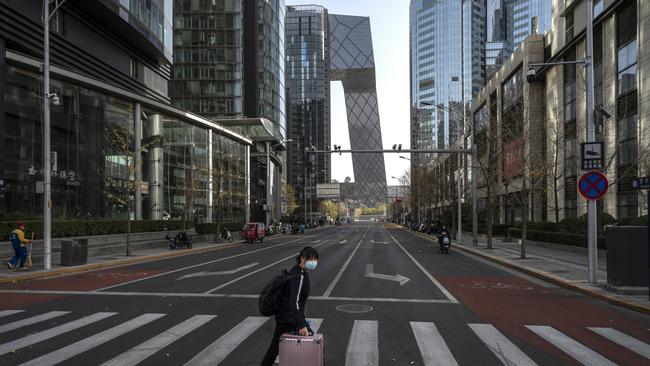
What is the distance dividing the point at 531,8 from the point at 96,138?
164 metres

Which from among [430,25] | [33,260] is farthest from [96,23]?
[430,25]

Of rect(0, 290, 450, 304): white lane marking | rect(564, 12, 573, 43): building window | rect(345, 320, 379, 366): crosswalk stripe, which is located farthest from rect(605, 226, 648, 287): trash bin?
rect(564, 12, 573, 43): building window

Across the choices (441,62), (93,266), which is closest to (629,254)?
(93,266)

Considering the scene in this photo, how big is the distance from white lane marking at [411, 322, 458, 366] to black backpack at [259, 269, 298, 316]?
254cm

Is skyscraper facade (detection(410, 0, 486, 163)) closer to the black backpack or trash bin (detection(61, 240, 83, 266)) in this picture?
trash bin (detection(61, 240, 83, 266))

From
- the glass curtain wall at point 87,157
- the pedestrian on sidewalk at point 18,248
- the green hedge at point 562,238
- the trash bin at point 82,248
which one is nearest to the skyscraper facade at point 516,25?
the glass curtain wall at point 87,157

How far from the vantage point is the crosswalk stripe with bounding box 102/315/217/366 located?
673 cm

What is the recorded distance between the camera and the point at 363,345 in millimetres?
7523

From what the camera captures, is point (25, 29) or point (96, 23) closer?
point (25, 29)

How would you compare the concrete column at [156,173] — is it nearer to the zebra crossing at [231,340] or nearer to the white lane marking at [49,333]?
the zebra crossing at [231,340]

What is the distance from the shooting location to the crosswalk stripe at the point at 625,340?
7.43 metres

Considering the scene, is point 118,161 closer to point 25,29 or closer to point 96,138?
point 96,138

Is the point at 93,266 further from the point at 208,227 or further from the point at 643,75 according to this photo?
the point at 643,75

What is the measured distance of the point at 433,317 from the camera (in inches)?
388
